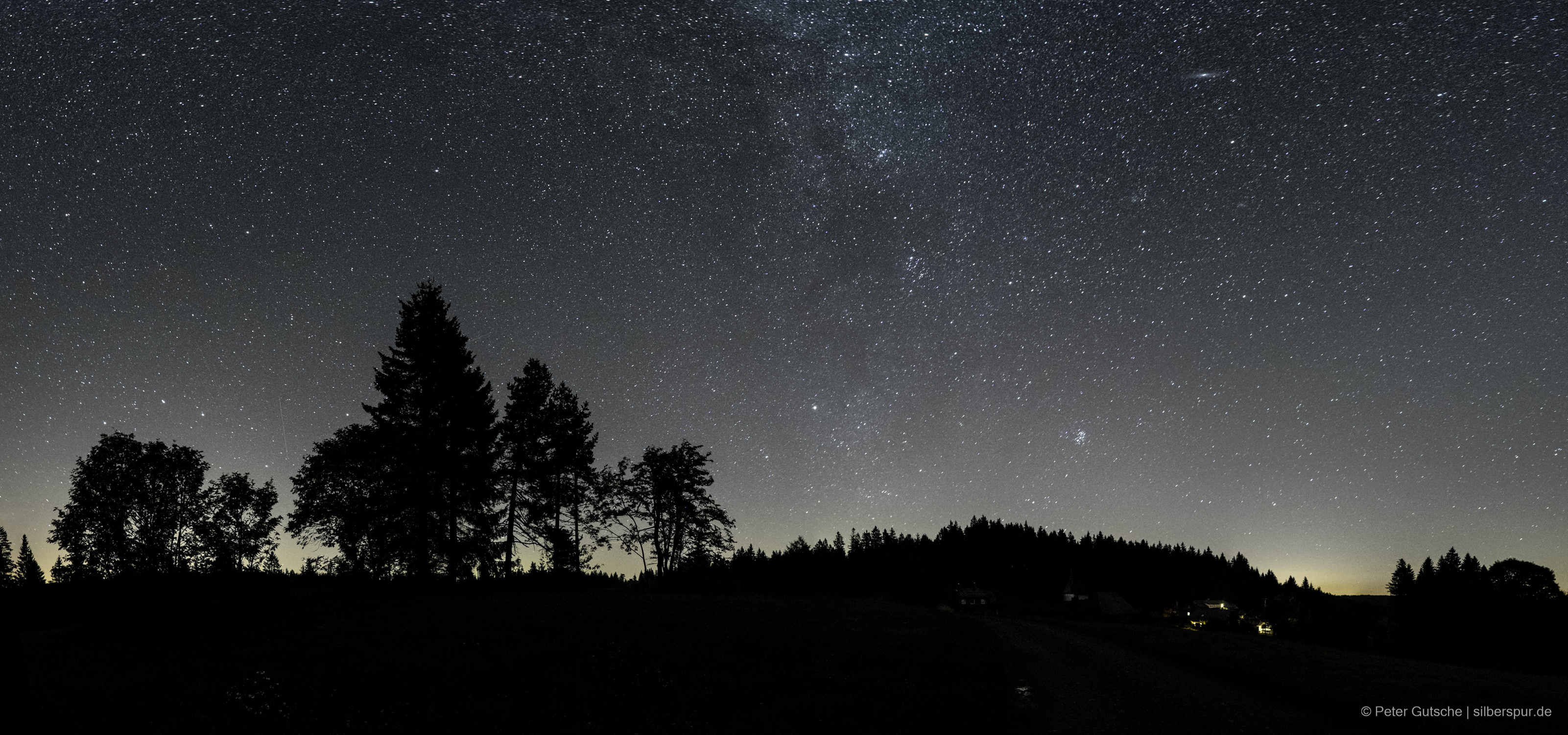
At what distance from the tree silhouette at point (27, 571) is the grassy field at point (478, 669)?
1238 centimetres

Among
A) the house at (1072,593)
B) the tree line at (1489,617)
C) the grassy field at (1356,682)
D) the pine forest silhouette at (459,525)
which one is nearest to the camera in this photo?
the grassy field at (1356,682)

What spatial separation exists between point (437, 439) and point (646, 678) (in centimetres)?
2501

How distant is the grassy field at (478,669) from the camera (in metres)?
12.0

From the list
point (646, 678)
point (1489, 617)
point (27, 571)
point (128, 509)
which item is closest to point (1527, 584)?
point (1489, 617)

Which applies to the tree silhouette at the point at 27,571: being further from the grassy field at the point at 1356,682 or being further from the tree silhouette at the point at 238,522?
the grassy field at the point at 1356,682

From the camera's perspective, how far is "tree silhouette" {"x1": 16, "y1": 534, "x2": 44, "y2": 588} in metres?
36.4

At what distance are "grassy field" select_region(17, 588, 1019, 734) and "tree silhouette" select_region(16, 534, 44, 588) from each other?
12385 mm

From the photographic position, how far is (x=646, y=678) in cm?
1500

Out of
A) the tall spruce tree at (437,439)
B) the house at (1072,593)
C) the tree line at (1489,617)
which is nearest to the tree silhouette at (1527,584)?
the tree line at (1489,617)

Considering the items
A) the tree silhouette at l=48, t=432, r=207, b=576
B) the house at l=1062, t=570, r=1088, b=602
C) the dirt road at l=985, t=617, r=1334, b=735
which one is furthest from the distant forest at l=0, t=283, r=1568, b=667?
the house at l=1062, t=570, r=1088, b=602

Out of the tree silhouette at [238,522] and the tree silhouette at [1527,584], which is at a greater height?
the tree silhouette at [238,522]

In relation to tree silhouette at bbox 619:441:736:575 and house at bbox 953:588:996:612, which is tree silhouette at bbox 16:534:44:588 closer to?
tree silhouette at bbox 619:441:736:575

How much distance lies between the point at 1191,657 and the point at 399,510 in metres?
32.5

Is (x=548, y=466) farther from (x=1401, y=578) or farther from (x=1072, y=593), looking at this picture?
(x=1401, y=578)
